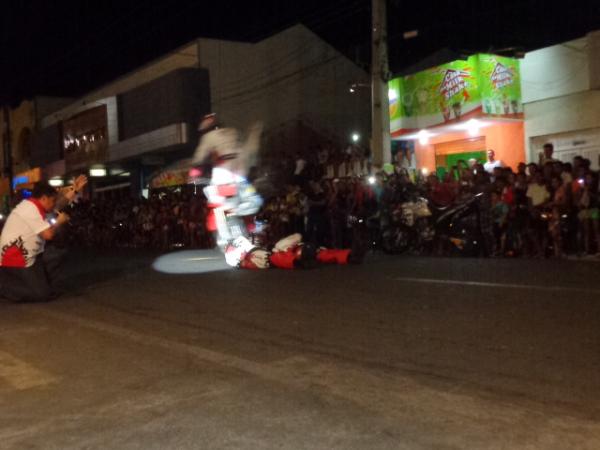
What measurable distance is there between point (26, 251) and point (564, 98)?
13422mm

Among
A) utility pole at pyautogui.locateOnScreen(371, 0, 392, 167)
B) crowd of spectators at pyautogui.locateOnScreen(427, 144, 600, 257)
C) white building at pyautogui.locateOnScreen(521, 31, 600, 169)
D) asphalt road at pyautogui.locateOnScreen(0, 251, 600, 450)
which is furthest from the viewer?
utility pole at pyautogui.locateOnScreen(371, 0, 392, 167)

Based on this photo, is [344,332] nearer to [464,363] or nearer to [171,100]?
[464,363]

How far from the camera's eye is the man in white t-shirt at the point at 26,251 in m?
9.50

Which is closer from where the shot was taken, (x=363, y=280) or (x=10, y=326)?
(x=10, y=326)

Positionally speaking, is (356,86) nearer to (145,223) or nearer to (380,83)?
(145,223)

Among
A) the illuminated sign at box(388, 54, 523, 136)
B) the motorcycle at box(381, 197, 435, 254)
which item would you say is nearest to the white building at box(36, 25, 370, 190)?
the illuminated sign at box(388, 54, 523, 136)

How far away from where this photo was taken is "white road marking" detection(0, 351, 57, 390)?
5.40 metres

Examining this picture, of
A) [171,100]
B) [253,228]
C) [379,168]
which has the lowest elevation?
[253,228]

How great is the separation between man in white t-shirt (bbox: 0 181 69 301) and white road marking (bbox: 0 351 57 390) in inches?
135

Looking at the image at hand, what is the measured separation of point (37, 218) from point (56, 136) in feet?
109

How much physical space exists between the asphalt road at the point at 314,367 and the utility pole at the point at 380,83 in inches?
332

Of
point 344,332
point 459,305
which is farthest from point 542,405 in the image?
point 459,305

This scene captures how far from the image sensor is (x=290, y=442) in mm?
3926

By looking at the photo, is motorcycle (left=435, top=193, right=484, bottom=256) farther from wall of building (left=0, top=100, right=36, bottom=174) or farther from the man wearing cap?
→ wall of building (left=0, top=100, right=36, bottom=174)
